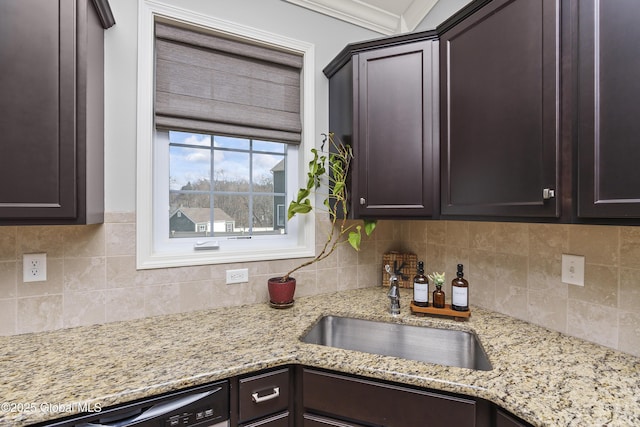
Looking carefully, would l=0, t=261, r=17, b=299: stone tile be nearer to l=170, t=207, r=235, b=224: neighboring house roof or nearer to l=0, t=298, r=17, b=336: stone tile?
l=0, t=298, r=17, b=336: stone tile

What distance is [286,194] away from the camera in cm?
184

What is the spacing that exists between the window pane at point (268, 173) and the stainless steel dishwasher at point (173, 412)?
109 centimetres

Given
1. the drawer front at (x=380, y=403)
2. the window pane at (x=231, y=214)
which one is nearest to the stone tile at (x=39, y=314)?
the window pane at (x=231, y=214)

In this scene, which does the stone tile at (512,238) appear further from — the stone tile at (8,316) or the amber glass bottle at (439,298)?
the stone tile at (8,316)

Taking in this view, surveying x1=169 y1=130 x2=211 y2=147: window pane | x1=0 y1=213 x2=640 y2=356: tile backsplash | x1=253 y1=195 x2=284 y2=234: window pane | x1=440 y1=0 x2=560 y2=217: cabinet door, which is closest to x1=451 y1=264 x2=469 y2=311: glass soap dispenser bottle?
x1=0 y1=213 x2=640 y2=356: tile backsplash

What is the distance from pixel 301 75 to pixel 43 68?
1193 millimetres

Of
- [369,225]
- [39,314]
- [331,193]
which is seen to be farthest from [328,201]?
[39,314]

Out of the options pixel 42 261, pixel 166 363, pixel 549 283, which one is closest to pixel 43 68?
pixel 42 261

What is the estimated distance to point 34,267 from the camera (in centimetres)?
122

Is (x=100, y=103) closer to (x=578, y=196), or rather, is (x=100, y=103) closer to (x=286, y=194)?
(x=286, y=194)

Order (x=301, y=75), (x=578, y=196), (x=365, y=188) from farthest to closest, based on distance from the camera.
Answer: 1. (x=301, y=75)
2. (x=365, y=188)
3. (x=578, y=196)

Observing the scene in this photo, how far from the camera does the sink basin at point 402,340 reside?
1324 millimetres

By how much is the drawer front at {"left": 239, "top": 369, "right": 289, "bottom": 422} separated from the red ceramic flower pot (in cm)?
48

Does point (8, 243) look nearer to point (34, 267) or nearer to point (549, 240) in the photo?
point (34, 267)
